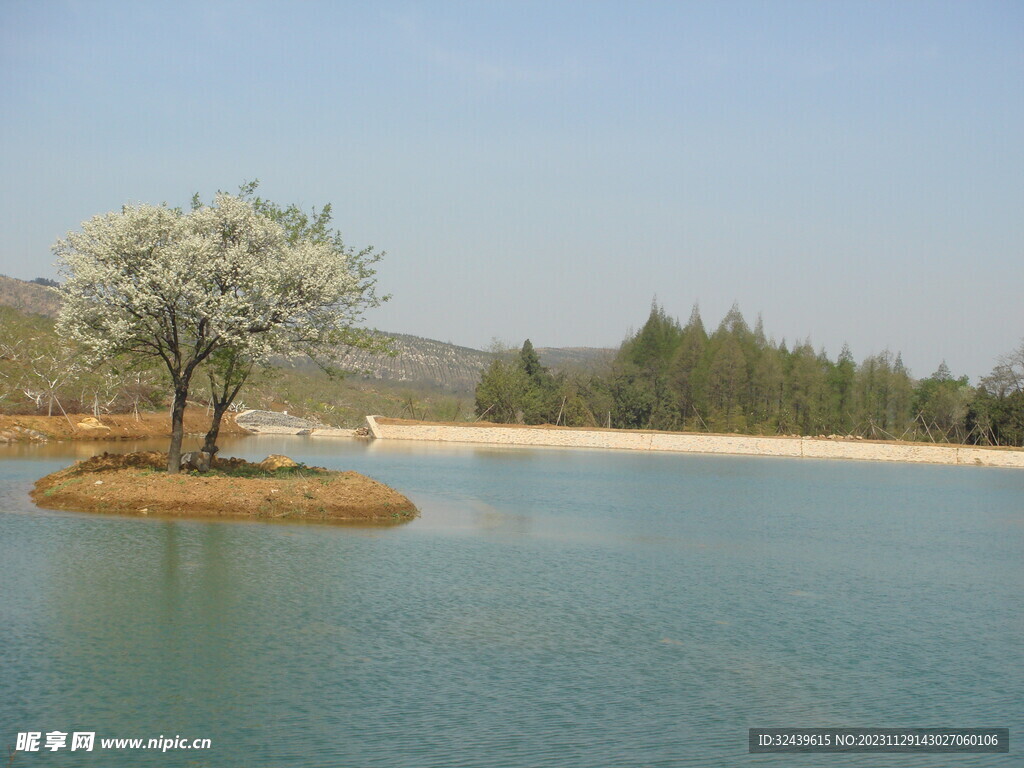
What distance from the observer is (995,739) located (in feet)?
30.9

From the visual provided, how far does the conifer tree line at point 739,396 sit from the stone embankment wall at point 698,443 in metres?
10.3

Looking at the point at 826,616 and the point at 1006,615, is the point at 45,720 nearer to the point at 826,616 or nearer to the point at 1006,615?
the point at 826,616

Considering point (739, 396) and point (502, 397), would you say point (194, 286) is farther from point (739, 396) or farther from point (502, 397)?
point (739, 396)

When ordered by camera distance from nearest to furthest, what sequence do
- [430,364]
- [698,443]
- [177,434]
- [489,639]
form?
1. [489,639]
2. [177,434]
3. [698,443]
4. [430,364]

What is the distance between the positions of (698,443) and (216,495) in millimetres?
53204

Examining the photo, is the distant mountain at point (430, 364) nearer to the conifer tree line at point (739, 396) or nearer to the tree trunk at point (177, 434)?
the conifer tree line at point (739, 396)

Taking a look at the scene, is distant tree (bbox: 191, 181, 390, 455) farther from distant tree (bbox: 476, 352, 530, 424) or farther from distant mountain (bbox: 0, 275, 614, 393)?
distant mountain (bbox: 0, 275, 614, 393)

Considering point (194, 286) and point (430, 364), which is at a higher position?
point (430, 364)

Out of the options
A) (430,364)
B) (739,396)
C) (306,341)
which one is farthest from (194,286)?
(430,364)

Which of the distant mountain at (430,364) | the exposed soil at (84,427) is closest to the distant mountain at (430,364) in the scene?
the distant mountain at (430,364)

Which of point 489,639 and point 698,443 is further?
point 698,443

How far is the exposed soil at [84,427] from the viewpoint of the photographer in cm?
4572

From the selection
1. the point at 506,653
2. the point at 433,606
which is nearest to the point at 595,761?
the point at 506,653

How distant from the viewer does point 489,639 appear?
11.8 metres
